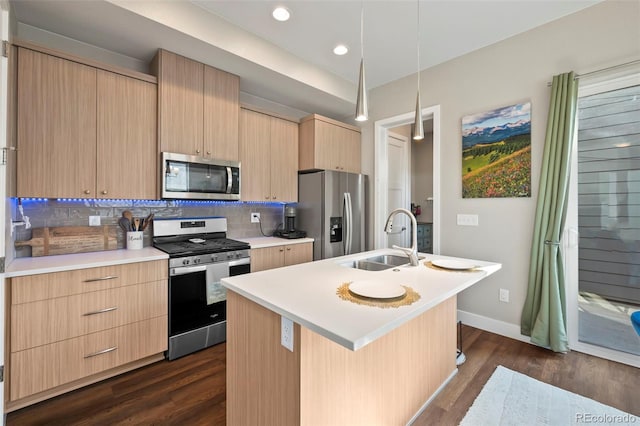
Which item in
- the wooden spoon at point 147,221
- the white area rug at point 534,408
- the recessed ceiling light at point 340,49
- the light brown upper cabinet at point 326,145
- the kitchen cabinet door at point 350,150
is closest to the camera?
the white area rug at point 534,408

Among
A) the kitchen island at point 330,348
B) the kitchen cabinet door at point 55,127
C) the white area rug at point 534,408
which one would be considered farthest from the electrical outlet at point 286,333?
the kitchen cabinet door at point 55,127

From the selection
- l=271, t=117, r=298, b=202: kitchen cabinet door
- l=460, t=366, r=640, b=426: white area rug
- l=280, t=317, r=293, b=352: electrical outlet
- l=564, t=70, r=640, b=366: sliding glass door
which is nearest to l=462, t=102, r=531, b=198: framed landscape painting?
l=564, t=70, r=640, b=366: sliding glass door

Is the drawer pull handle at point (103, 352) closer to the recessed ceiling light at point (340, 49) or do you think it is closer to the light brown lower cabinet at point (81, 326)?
the light brown lower cabinet at point (81, 326)

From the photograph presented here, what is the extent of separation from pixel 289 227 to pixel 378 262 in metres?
1.66

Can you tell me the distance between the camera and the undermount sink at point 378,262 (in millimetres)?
2004

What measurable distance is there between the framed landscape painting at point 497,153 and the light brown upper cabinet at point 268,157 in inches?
78.5

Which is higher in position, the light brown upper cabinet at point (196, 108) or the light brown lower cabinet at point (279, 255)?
the light brown upper cabinet at point (196, 108)

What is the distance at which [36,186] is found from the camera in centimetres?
194

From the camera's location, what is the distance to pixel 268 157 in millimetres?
3297

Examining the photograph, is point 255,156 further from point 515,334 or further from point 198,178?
point 515,334

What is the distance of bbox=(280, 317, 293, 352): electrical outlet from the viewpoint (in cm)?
109

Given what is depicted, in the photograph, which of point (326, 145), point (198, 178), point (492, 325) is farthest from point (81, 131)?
point (492, 325)

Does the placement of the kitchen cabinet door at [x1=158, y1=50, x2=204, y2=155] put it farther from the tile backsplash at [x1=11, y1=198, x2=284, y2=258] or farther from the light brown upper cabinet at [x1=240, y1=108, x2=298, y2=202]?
the tile backsplash at [x1=11, y1=198, x2=284, y2=258]

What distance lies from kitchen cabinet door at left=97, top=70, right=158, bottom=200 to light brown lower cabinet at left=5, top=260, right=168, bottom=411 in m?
0.70
